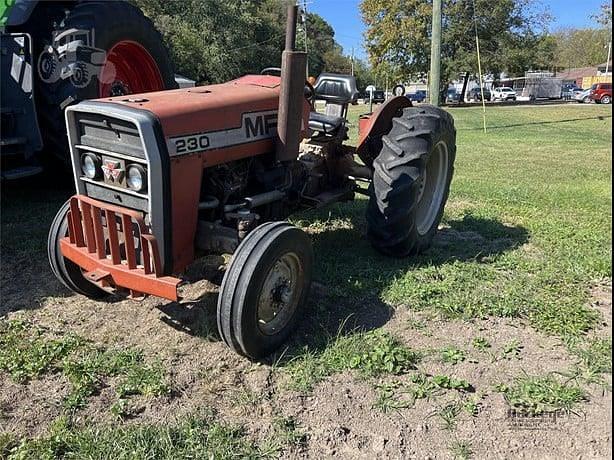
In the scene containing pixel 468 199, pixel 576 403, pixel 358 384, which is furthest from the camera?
pixel 468 199

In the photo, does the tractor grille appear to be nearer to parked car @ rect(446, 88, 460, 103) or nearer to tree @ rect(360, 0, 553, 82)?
tree @ rect(360, 0, 553, 82)

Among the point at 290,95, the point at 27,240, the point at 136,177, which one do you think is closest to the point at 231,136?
the point at 290,95

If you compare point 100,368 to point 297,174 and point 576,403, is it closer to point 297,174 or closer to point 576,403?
point 297,174

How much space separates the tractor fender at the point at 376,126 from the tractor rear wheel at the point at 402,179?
0.22 metres

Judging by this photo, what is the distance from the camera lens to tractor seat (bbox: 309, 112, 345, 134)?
5.15 m

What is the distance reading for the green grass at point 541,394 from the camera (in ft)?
9.36

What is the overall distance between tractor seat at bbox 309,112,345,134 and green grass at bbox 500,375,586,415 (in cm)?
281

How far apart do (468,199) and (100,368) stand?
5.23m

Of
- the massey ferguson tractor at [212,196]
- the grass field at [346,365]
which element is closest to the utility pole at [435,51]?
the grass field at [346,365]

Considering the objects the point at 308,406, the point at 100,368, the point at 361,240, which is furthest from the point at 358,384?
the point at 361,240

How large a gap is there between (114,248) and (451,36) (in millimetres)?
39200

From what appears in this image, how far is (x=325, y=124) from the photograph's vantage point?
5.17 metres

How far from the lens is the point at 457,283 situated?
4.31 metres

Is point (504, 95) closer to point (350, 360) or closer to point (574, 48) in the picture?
point (574, 48)
